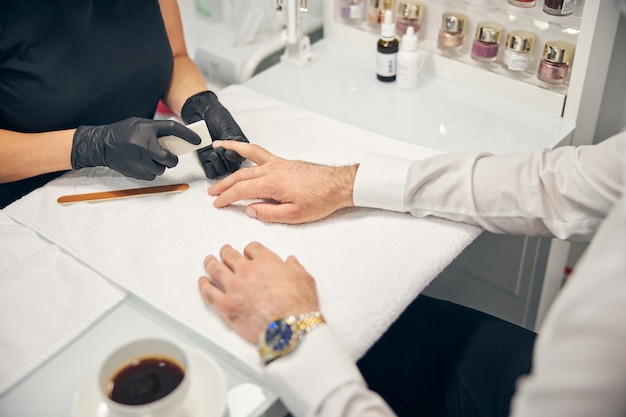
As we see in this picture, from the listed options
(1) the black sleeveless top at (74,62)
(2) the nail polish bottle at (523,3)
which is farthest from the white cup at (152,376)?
(2) the nail polish bottle at (523,3)

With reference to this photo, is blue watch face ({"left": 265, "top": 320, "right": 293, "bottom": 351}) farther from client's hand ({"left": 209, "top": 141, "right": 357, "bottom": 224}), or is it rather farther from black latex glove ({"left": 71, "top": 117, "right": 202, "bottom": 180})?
black latex glove ({"left": 71, "top": 117, "right": 202, "bottom": 180})

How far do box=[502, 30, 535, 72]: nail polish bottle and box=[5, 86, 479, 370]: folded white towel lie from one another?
1.10 feet

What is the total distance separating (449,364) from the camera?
1.09 meters

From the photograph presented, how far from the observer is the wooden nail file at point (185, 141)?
1117 millimetres

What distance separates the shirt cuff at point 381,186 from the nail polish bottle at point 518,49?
451mm

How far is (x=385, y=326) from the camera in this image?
0.92m

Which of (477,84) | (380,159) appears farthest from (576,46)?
(380,159)

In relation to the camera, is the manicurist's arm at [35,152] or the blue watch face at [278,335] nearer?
the blue watch face at [278,335]

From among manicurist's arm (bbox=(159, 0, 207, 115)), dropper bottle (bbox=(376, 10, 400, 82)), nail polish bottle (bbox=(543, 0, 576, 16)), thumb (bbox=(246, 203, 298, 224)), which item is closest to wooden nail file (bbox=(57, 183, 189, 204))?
thumb (bbox=(246, 203, 298, 224))

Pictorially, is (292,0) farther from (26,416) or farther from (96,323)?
(26,416)

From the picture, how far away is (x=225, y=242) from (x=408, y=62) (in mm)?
641

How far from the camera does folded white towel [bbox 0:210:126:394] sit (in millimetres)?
889

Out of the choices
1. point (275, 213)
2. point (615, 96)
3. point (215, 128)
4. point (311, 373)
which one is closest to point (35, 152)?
point (215, 128)

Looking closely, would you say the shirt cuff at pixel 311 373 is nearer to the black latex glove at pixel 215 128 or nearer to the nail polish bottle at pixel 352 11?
the black latex glove at pixel 215 128
